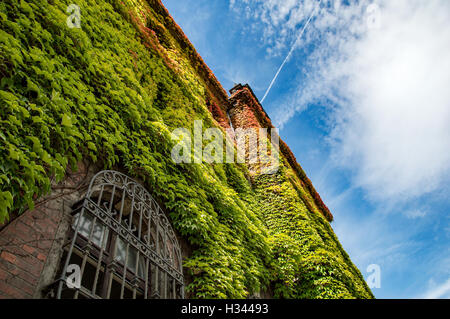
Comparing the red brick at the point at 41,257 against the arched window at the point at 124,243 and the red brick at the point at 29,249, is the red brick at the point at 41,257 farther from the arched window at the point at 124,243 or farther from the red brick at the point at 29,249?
the arched window at the point at 124,243

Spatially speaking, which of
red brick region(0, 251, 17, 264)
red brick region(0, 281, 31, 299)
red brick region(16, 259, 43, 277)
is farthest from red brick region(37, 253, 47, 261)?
red brick region(0, 281, 31, 299)

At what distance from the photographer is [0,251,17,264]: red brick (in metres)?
2.06

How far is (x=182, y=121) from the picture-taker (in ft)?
21.5

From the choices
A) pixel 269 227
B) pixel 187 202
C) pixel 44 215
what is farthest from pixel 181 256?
pixel 269 227

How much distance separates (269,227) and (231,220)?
298cm

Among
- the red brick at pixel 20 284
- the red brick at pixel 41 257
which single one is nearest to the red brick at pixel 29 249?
the red brick at pixel 41 257

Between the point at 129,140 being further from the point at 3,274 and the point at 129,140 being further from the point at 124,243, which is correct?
the point at 3,274

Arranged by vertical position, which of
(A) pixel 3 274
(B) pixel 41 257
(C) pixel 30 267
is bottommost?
(A) pixel 3 274

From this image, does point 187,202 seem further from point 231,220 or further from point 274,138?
point 274,138

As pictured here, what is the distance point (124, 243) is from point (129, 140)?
4.63ft

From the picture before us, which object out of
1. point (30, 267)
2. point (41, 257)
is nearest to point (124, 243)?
point (41, 257)

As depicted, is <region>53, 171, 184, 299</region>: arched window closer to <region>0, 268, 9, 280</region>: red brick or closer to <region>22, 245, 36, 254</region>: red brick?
<region>22, 245, 36, 254</region>: red brick

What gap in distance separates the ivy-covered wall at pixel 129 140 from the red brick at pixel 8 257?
286mm

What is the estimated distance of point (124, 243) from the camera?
3.64 meters
